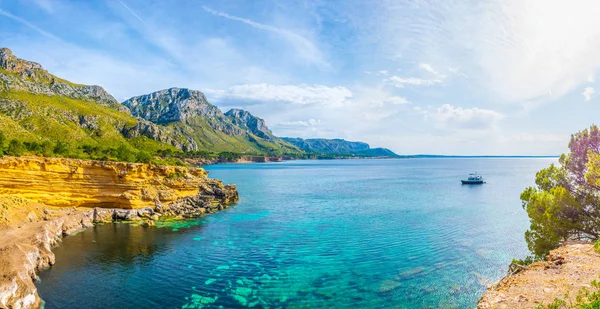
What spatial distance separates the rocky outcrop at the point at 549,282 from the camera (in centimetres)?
1377

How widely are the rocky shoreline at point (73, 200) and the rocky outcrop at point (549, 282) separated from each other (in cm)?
3124

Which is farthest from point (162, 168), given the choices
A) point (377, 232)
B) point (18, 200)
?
point (377, 232)

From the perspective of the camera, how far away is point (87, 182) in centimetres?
4800

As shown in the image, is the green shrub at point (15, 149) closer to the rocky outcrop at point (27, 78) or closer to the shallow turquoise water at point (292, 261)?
the shallow turquoise water at point (292, 261)

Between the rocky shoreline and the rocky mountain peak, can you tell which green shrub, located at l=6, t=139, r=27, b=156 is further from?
the rocky mountain peak

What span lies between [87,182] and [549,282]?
55.5m

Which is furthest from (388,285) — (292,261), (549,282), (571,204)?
(571,204)

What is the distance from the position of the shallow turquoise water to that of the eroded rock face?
6849 mm

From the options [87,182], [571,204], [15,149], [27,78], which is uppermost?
[27,78]

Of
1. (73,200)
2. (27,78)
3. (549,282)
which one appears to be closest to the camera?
(549,282)

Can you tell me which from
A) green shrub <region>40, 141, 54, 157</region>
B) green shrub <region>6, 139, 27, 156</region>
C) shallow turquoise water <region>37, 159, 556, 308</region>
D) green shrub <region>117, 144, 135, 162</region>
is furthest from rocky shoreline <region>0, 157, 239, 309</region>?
green shrub <region>117, 144, 135, 162</region>

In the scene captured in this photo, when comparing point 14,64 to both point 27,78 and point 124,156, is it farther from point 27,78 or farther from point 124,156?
point 124,156

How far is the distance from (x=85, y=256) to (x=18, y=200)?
17934mm

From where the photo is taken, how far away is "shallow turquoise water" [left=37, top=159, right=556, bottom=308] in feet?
76.5
